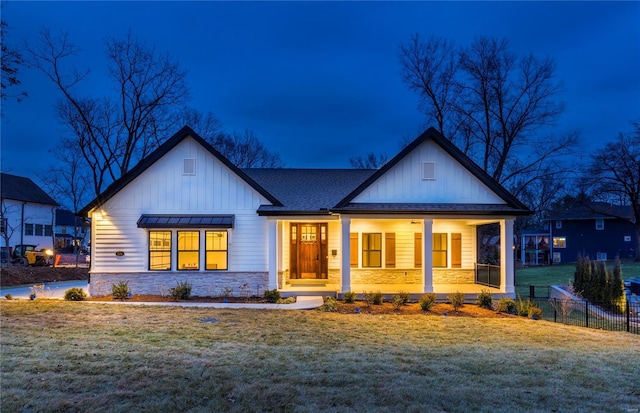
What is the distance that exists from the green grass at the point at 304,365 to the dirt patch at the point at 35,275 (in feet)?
34.4

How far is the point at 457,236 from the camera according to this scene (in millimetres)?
16891

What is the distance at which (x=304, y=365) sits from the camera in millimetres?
6398

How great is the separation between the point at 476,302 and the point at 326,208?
597cm

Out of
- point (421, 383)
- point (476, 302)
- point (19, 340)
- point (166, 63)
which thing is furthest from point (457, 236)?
point (166, 63)

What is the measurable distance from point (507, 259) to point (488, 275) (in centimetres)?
164

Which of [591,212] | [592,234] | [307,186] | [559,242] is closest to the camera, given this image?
[307,186]

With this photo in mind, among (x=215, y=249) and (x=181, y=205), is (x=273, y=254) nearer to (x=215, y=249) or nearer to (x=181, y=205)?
(x=215, y=249)

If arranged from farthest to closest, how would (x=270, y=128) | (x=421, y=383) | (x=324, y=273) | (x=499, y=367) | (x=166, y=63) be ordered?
(x=270, y=128) → (x=166, y=63) → (x=324, y=273) → (x=499, y=367) → (x=421, y=383)

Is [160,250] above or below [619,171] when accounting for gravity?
below

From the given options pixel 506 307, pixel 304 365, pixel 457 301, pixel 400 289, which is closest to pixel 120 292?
pixel 400 289

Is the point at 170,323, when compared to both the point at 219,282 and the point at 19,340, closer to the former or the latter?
the point at 19,340

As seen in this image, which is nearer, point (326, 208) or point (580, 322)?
point (580, 322)

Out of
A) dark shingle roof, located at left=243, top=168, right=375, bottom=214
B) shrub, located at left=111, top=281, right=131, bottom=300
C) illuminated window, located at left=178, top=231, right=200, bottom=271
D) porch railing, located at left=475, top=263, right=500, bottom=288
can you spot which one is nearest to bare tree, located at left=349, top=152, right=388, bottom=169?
dark shingle roof, located at left=243, top=168, right=375, bottom=214

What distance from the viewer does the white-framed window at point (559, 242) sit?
157 ft
